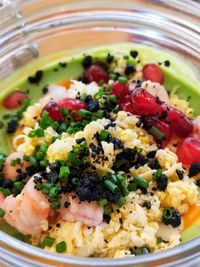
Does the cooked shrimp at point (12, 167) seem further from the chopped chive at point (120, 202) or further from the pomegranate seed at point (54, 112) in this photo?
the chopped chive at point (120, 202)

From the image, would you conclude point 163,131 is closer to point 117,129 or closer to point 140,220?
point 117,129

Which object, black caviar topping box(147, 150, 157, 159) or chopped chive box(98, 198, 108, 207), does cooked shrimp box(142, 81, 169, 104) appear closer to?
black caviar topping box(147, 150, 157, 159)

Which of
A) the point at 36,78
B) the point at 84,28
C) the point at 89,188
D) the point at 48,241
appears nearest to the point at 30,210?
the point at 48,241

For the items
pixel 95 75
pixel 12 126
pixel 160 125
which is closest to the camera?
pixel 160 125

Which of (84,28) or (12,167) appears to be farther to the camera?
(84,28)

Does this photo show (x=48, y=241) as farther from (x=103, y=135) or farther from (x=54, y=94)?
(x=54, y=94)

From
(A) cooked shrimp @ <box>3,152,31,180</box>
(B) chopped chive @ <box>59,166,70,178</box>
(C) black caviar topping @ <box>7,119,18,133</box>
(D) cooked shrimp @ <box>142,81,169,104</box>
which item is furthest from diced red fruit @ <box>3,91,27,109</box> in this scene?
(B) chopped chive @ <box>59,166,70,178</box>
